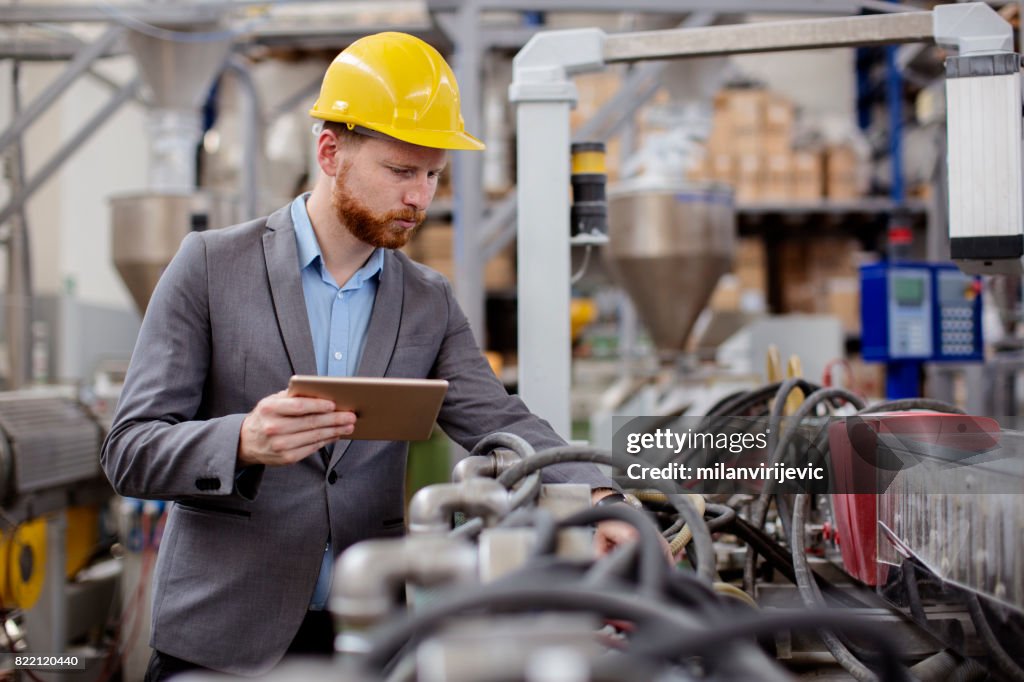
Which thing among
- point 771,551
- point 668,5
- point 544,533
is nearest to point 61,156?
point 668,5

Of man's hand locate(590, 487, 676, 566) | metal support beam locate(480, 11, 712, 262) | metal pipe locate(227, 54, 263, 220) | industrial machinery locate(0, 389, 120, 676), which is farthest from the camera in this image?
metal pipe locate(227, 54, 263, 220)

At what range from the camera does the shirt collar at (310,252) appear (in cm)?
127

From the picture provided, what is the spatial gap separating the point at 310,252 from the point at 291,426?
0.37 meters

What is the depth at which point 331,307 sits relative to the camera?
128 cm

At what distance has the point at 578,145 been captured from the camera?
1.48 metres

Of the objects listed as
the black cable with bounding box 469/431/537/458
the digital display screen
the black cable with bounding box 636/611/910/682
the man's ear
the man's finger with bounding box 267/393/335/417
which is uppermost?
the man's ear

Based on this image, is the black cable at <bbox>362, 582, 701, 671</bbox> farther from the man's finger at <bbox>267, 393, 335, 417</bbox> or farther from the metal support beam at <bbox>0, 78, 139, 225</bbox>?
the metal support beam at <bbox>0, 78, 139, 225</bbox>

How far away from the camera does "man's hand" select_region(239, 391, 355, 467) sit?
3.15 feet

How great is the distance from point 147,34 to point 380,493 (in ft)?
8.92

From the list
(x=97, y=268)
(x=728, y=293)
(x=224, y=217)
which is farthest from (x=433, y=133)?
(x=97, y=268)

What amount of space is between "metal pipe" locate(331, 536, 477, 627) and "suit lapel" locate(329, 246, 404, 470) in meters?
0.67

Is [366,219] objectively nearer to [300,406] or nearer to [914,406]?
[300,406]

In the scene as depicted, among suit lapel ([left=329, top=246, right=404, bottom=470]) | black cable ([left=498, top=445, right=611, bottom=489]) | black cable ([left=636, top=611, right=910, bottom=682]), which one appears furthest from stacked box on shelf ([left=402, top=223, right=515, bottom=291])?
black cable ([left=636, top=611, right=910, bottom=682])

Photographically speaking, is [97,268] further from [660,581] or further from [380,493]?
[660,581]
